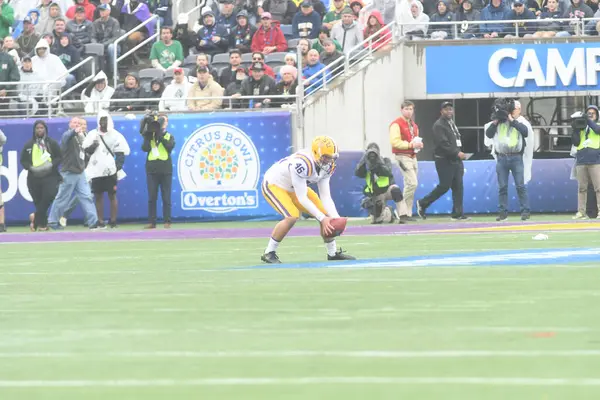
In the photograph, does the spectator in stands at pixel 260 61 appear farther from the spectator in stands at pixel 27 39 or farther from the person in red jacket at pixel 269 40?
the spectator in stands at pixel 27 39

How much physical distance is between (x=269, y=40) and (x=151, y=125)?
411 cm

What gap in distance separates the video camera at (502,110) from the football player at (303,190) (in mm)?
8625

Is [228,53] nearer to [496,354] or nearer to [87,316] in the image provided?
[87,316]

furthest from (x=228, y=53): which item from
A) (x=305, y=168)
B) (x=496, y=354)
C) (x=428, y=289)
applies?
(x=496, y=354)

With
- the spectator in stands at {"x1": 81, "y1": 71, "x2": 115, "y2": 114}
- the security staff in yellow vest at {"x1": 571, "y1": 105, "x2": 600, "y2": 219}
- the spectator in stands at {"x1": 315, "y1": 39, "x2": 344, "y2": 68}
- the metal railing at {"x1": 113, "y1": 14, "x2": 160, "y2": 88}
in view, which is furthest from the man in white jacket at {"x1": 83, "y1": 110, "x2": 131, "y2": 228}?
the security staff in yellow vest at {"x1": 571, "y1": 105, "x2": 600, "y2": 219}

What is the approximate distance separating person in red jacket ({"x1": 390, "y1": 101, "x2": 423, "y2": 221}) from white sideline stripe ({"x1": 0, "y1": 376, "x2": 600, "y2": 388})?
16.5 meters

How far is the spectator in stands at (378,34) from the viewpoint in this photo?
25750 millimetres

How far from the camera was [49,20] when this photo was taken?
1112 inches

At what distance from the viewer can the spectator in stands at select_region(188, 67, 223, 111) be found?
2495cm

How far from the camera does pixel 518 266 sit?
12586 mm

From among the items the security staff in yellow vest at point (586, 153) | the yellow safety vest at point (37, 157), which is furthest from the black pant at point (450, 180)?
the yellow safety vest at point (37, 157)

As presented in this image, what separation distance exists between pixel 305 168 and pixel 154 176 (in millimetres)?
9694

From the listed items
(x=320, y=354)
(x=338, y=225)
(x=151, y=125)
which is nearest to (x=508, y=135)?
(x=151, y=125)

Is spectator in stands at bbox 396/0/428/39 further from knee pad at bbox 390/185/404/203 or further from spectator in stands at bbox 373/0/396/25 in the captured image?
knee pad at bbox 390/185/404/203
